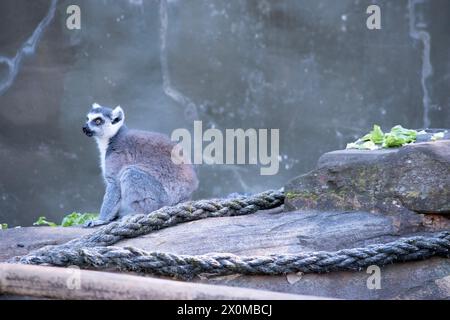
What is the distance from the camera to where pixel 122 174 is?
24.8 feet

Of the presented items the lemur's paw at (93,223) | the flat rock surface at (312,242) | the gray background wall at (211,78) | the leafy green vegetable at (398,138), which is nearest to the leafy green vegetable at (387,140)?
the leafy green vegetable at (398,138)

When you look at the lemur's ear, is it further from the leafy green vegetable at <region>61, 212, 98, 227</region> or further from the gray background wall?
the gray background wall

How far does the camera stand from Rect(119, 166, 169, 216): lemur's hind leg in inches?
290

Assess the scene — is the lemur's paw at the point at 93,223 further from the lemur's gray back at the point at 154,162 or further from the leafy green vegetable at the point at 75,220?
the leafy green vegetable at the point at 75,220

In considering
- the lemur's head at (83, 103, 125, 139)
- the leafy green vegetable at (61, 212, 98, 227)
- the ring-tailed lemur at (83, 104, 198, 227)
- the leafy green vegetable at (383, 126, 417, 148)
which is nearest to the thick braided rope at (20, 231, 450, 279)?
the leafy green vegetable at (383, 126, 417, 148)

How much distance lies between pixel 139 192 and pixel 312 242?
2321mm

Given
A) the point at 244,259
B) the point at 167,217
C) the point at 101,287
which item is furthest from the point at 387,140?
the point at 101,287

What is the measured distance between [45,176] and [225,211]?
4.82m

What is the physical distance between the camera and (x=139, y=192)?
736 cm

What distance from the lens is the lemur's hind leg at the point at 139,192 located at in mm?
7363
